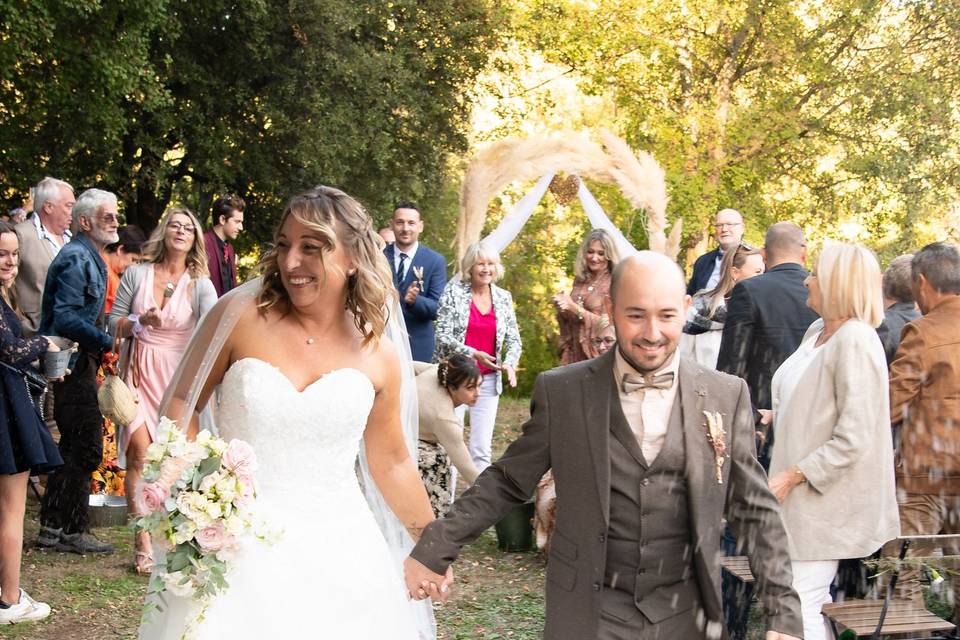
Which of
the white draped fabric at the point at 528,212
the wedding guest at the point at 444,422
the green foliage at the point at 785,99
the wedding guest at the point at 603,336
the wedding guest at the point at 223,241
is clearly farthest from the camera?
the green foliage at the point at 785,99

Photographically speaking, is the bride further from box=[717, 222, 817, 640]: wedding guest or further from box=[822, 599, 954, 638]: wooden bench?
box=[717, 222, 817, 640]: wedding guest

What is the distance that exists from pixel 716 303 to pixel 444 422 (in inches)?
90.9

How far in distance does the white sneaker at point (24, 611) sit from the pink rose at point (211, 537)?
10.9 ft

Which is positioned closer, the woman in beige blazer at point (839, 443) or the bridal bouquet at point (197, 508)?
the bridal bouquet at point (197, 508)

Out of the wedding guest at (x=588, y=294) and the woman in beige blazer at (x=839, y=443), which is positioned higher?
the wedding guest at (x=588, y=294)

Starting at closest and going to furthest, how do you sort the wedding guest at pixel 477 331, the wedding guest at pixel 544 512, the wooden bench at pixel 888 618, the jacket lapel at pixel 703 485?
the jacket lapel at pixel 703 485, the wooden bench at pixel 888 618, the wedding guest at pixel 544 512, the wedding guest at pixel 477 331

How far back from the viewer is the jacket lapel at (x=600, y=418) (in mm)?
3285

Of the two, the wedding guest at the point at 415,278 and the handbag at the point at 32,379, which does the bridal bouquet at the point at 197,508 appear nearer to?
the handbag at the point at 32,379

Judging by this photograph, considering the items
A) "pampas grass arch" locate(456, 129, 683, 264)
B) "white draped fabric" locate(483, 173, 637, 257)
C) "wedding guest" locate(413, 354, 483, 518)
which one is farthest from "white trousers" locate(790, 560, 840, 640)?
"white draped fabric" locate(483, 173, 637, 257)

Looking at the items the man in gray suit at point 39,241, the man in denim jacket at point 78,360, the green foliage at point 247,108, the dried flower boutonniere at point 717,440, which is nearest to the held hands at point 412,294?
the man in denim jacket at point 78,360

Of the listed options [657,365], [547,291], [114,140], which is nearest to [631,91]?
[547,291]

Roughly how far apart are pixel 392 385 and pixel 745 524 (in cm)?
165

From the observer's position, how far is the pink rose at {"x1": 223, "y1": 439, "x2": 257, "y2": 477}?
3.73 metres

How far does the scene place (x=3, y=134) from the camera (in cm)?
1680
